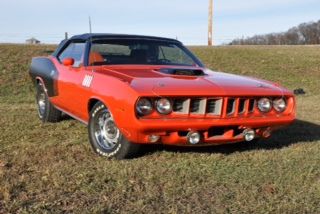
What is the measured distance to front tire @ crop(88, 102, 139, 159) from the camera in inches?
202

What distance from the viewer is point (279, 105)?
555 cm

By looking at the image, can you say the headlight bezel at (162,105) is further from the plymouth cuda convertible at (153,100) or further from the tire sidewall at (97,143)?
the tire sidewall at (97,143)

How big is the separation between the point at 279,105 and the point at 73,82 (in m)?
2.42

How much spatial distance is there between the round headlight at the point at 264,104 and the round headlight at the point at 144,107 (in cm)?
129

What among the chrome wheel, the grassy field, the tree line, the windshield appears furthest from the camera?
the tree line

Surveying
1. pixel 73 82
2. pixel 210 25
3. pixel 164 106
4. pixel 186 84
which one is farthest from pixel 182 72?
pixel 210 25

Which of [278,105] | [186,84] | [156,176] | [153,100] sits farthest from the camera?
[278,105]

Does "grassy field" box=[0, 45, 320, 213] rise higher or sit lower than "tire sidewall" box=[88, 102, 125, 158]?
lower

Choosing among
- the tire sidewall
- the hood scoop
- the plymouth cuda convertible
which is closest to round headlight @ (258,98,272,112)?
the plymouth cuda convertible

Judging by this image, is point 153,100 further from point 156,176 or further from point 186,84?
point 156,176

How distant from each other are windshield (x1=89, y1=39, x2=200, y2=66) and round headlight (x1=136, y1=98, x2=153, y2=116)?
1.40 m

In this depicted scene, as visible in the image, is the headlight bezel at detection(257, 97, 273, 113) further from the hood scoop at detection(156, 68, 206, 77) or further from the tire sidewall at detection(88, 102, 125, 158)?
the tire sidewall at detection(88, 102, 125, 158)

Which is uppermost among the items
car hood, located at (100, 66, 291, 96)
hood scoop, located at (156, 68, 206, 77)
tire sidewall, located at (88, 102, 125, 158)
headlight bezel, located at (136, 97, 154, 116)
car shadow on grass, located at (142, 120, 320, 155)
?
hood scoop, located at (156, 68, 206, 77)

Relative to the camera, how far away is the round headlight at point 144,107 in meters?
4.79
